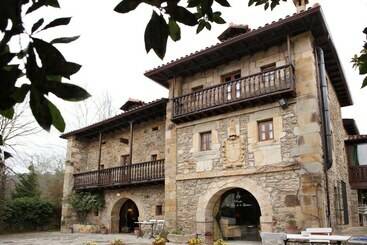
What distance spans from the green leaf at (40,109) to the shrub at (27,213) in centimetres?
1819

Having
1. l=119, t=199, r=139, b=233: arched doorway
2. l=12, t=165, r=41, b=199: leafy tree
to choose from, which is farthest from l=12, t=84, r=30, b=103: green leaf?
l=12, t=165, r=41, b=199: leafy tree

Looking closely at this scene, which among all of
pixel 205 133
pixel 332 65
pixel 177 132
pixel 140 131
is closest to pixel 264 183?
pixel 205 133

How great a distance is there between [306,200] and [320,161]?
39.2 inches

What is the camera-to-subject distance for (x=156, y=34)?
1.00 metres

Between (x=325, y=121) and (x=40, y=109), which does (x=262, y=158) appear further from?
(x=40, y=109)

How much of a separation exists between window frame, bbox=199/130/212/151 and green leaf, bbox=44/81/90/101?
10.2m

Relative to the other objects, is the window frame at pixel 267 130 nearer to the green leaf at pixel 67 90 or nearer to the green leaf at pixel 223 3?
the green leaf at pixel 223 3

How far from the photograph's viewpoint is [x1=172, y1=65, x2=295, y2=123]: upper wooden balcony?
9.59m

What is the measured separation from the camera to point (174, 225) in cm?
1121

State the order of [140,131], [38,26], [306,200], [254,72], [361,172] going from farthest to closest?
1. [140,131]
2. [361,172]
3. [254,72]
4. [306,200]
5. [38,26]

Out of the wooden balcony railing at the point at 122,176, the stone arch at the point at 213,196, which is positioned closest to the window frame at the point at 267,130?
the stone arch at the point at 213,196

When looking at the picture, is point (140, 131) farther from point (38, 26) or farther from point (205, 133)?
point (38, 26)

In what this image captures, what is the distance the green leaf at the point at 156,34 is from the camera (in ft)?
3.26

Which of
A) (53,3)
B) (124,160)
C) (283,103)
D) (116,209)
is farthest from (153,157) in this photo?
(53,3)
